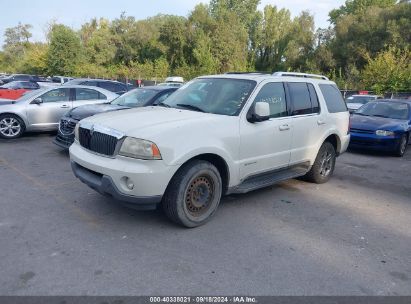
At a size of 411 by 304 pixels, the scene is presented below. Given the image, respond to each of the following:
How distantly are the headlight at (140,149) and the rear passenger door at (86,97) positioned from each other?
7006mm

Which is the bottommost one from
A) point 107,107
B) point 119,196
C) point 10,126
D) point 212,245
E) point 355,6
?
point 212,245

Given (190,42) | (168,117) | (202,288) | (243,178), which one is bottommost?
(202,288)

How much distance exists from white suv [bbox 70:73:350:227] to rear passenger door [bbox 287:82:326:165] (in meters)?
0.02

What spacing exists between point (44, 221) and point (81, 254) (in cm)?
106

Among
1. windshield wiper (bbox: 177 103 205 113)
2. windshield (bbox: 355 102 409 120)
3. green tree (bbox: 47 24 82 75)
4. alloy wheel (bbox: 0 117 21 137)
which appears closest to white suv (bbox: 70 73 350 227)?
windshield wiper (bbox: 177 103 205 113)

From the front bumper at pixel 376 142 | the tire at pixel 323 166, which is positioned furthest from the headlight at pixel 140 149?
the front bumper at pixel 376 142

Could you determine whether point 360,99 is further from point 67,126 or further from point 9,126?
point 9,126

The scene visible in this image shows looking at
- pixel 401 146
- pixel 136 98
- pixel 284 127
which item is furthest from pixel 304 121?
pixel 401 146

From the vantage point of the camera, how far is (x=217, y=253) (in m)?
3.89

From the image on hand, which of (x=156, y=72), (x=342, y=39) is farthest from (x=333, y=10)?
(x=156, y=72)

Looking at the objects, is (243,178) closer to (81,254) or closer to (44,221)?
(81,254)

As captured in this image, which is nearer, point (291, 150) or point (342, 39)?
point (291, 150)

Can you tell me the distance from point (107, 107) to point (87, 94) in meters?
2.57

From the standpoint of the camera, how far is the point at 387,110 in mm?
10609
